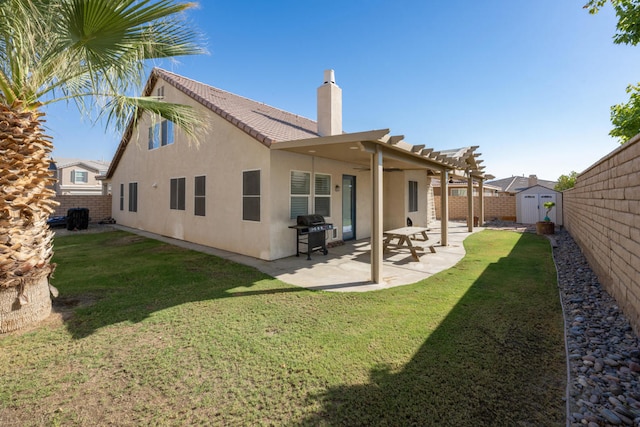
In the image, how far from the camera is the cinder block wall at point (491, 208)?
65.2 feet

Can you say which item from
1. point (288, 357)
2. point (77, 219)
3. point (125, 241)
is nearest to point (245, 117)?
point (125, 241)

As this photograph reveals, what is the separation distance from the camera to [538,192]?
60.0ft

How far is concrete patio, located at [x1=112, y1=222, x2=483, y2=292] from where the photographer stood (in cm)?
586

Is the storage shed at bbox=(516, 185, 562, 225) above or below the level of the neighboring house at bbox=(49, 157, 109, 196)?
below

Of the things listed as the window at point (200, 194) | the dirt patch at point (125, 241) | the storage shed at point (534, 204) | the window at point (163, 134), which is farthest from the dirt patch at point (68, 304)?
the storage shed at point (534, 204)

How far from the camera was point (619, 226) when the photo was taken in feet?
14.2

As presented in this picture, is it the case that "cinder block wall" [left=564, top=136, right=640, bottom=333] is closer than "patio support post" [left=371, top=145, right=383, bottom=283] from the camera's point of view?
Yes

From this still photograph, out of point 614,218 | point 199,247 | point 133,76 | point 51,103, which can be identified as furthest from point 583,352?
point 199,247

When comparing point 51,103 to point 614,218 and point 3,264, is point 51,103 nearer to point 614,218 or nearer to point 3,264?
point 3,264

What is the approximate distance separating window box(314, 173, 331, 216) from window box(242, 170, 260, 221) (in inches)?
79.3

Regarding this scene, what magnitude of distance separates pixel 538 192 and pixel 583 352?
19067 millimetres

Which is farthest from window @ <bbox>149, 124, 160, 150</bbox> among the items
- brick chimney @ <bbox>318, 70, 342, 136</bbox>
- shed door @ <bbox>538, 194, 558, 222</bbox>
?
shed door @ <bbox>538, 194, 558, 222</bbox>

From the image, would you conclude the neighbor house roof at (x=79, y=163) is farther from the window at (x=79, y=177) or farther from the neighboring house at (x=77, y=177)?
the window at (x=79, y=177)

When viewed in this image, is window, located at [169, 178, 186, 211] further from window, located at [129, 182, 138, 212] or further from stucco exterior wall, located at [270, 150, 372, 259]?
stucco exterior wall, located at [270, 150, 372, 259]
